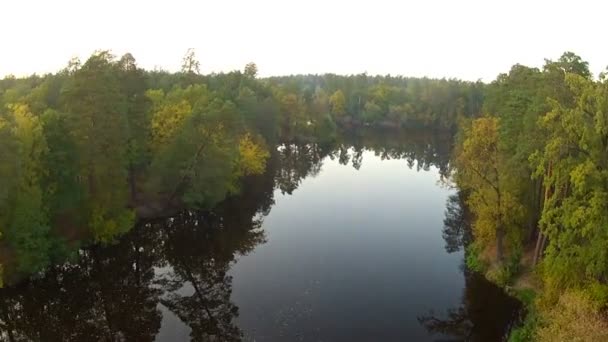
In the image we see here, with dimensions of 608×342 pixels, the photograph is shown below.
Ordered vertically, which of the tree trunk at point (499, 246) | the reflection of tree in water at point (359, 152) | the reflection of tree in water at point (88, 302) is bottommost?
the reflection of tree in water at point (88, 302)

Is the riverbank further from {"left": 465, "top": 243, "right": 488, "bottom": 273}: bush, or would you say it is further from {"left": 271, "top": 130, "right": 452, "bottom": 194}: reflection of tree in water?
{"left": 271, "top": 130, "right": 452, "bottom": 194}: reflection of tree in water

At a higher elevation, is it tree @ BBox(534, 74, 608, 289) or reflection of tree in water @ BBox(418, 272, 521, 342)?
tree @ BBox(534, 74, 608, 289)

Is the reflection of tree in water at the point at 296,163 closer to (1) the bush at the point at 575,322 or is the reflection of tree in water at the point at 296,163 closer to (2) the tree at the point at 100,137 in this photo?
(2) the tree at the point at 100,137

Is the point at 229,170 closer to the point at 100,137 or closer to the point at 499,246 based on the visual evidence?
the point at 100,137

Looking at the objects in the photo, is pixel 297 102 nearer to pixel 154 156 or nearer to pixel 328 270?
pixel 154 156

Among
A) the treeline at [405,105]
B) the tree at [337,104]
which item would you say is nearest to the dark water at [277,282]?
the treeline at [405,105]

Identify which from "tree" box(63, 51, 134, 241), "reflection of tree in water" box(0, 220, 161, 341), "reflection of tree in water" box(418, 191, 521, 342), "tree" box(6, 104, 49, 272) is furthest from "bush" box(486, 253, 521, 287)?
"tree" box(6, 104, 49, 272)
